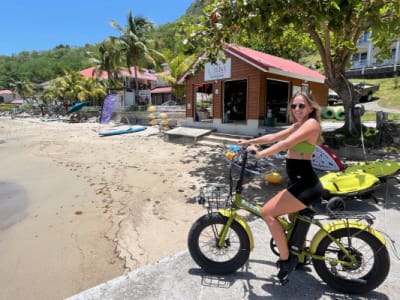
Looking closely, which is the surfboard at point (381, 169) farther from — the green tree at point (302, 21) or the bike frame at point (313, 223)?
the bike frame at point (313, 223)

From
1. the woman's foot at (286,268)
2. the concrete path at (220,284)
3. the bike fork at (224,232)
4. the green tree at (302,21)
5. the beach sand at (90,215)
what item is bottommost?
the beach sand at (90,215)

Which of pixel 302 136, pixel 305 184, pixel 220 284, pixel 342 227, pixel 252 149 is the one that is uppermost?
pixel 302 136

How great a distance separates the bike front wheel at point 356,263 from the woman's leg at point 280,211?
33cm

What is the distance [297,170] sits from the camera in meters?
2.13

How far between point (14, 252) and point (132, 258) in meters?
1.73

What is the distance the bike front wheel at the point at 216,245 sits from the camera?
8.11 feet

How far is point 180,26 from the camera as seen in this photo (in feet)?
23.0

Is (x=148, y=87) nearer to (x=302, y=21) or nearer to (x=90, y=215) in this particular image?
(x=302, y=21)

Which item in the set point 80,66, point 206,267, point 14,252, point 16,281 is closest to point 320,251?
point 206,267

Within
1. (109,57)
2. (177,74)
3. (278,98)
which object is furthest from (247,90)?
(109,57)

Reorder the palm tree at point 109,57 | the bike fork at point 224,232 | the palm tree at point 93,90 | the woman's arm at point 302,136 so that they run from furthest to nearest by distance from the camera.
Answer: the palm tree at point 93,90
the palm tree at point 109,57
the bike fork at point 224,232
the woman's arm at point 302,136

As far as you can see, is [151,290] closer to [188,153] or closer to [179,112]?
[188,153]

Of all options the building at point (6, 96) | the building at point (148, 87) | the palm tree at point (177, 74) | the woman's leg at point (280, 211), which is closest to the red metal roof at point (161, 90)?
the building at point (148, 87)

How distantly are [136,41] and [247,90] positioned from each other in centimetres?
1291
